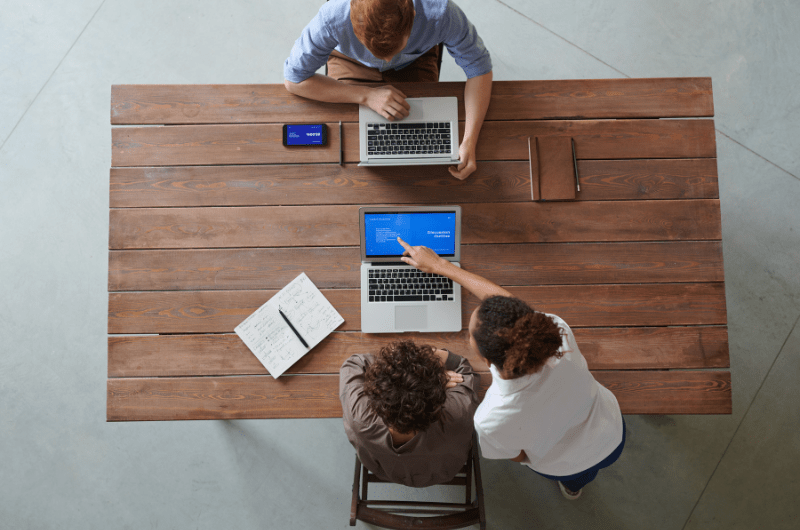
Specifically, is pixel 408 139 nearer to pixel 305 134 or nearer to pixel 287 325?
pixel 305 134

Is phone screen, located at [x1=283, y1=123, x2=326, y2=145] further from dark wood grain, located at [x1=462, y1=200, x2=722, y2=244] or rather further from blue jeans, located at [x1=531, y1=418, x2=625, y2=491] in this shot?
A: blue jeans, located at [x1=531, y1=418, x2=625, y2=491]

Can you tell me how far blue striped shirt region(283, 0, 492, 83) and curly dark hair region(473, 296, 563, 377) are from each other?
2.97 feet

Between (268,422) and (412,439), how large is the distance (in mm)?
1232

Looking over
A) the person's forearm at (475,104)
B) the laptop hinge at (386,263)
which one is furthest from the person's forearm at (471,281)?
the person's forearm at (475,104)

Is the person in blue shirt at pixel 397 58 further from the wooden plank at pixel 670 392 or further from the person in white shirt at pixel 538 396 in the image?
the wooden plank at pixel 670 392

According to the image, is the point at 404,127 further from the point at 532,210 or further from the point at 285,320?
the point at 285,320

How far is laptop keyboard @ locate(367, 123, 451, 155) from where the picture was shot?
5.38 ft

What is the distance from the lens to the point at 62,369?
2365 mm

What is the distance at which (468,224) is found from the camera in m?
1.66

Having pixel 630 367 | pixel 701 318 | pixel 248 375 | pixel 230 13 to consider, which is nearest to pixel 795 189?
pixel 701 318

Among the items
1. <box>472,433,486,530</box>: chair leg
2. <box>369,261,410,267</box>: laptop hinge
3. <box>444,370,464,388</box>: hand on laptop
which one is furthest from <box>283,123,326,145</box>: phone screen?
<box>472,433,486,530</box>: chair leg

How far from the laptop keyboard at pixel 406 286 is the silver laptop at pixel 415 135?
39cm

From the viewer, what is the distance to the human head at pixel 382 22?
1.25 metres

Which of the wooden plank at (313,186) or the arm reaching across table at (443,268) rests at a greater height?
the wooden plank at (313,186)
